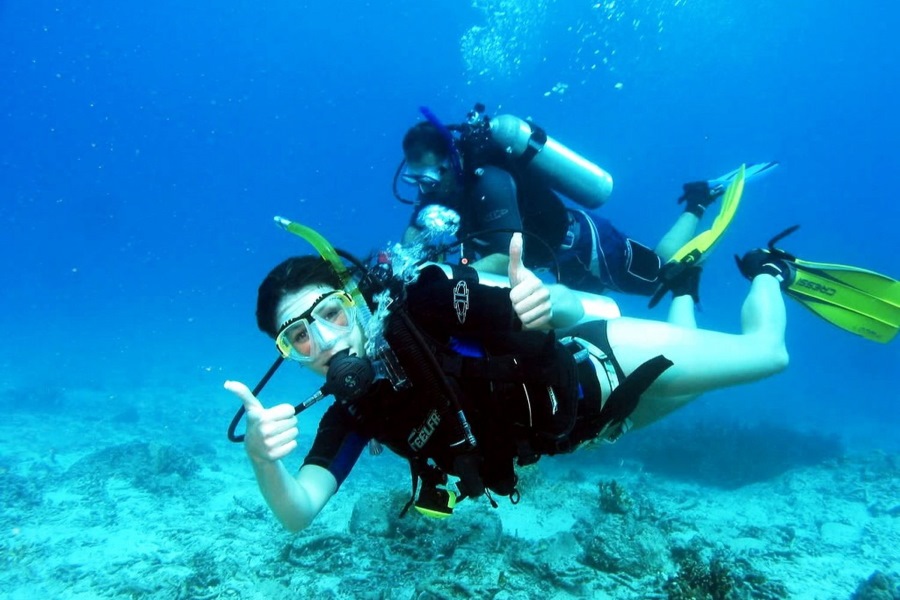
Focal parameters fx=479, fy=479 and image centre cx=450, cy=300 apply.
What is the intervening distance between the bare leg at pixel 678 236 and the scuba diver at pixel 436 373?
357cm

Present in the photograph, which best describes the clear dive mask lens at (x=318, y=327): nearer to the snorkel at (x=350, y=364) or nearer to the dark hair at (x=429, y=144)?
the snorkel at (x=350, y=364)

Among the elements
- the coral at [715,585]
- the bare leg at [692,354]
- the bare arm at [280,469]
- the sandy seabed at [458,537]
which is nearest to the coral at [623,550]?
the sandy seabed at [458,537]

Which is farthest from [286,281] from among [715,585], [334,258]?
[715,585]

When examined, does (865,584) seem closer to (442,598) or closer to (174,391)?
(442,598)

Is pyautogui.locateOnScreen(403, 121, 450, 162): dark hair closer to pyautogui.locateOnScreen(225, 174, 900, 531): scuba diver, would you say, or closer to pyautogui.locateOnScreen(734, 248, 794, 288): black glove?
pyautogui.locateOnScreen(225, 174, 900, 531): scuba diver

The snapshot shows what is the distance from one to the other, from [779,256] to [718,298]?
8372 cm

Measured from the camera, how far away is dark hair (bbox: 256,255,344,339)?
299 centimetres

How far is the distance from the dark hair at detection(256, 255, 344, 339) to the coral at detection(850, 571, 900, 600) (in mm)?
6974

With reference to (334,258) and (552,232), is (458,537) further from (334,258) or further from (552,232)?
(334,258)

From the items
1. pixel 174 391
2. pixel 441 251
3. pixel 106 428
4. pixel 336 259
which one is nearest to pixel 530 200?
pixel 441 251

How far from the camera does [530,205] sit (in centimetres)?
629

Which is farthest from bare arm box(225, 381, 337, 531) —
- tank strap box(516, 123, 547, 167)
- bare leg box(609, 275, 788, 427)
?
tank strap box(516, 123, 547, 167)

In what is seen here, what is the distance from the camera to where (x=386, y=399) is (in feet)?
9.53

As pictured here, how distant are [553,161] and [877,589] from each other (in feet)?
21.1
